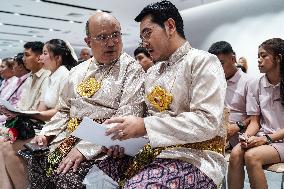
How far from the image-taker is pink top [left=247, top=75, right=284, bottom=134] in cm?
279

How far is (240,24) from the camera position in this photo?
8.88 meters

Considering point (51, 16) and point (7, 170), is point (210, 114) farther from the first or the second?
point (51, 16)

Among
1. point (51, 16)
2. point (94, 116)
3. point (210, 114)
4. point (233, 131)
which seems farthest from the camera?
point (51, 16)

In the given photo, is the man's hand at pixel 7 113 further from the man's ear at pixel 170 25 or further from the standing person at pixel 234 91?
the standing person at pixel 234 91

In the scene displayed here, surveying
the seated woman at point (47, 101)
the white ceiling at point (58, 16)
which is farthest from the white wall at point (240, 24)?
the seated woman at point (47, 101)

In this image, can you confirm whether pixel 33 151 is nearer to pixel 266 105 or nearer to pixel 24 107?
pixel 24 107

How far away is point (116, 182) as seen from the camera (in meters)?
1.83

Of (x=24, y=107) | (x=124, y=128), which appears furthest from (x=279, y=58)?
(x=24, y=107)

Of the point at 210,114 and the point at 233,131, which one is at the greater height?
the point at 210,114

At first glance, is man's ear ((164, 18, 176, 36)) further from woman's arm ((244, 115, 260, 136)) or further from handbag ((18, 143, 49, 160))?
woman's arm ((244, 115, 260, 136))

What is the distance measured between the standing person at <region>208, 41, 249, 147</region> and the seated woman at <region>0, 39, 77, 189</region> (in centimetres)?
140

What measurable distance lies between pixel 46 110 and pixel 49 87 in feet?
0.69

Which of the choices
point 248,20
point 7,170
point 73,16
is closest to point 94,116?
point 7,170

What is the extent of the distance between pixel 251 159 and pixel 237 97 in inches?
35.0
